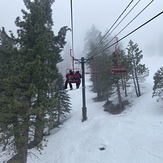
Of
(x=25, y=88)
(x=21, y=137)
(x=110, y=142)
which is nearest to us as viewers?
(x=21, y=137)

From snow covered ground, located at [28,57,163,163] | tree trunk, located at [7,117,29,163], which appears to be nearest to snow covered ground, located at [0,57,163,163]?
snow covered ground, located at [28,57,163,163]

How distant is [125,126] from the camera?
21.3 metres

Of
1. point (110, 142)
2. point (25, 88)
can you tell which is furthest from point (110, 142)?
point (25, 88)

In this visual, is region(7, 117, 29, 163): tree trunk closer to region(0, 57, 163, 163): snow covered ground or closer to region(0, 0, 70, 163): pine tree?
region(0, 0, 70, 163): pine tree

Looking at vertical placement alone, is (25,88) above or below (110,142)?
above

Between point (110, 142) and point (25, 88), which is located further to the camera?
point (110, 142)

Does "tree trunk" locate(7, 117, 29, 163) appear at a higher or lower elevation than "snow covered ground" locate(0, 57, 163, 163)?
higher

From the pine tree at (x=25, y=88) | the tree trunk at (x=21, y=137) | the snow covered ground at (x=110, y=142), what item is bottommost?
the snow covered ground at (x=110, y=142)

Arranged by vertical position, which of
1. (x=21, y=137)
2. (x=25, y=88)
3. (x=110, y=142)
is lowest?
(x=110, y=142)

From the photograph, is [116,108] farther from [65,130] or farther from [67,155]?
[67,155]

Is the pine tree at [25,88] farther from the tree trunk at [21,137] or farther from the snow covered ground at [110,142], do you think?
the snow covered ground at [110,142]

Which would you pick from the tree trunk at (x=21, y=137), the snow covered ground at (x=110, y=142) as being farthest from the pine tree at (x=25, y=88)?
the snow covered ground at (x=110, y=142)

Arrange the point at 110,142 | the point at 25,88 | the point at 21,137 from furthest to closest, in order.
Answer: the point at 110,142 < the point at 25,88 < the point at 21,137

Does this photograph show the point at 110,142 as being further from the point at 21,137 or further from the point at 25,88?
the point at 25,88
